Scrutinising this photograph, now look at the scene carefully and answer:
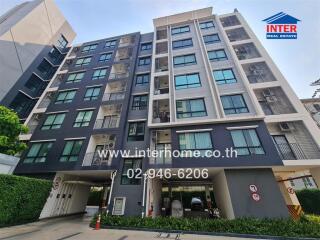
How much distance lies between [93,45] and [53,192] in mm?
20850

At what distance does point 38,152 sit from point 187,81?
1546 cm

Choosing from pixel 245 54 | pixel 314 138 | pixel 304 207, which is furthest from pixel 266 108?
pixel 304 207

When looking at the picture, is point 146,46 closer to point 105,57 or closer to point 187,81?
point 105,57

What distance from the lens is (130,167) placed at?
1384 centimetres

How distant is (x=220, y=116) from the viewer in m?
13.6

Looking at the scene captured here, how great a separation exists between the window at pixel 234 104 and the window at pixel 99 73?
1402 cm

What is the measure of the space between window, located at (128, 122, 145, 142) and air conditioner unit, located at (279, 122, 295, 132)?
1139 cm

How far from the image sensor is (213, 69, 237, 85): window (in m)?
15.8

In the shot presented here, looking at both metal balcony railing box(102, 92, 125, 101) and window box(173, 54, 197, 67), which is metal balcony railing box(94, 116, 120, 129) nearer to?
metal balcony railing box(102, 92, 125, 101)

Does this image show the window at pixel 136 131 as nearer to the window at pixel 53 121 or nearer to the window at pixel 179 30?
the window at pixel 53 121

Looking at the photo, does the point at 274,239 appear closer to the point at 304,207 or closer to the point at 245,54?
the point at 304,207

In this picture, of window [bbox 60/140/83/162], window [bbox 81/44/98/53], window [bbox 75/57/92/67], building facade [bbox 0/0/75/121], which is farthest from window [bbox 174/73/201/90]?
building facade [bbox 0/0/75/121]

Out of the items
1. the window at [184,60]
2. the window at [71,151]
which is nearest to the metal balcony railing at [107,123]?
the window at [71,151]

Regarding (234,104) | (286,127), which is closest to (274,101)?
(286,127)
